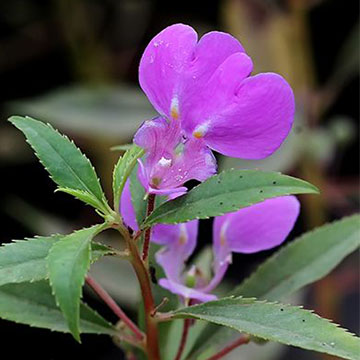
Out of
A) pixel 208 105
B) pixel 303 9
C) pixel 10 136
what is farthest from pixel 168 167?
pixel 10 136

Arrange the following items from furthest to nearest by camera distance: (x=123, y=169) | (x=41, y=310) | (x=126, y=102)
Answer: (x=126, y=102), (x=41, y=310), (x=123, y=169)

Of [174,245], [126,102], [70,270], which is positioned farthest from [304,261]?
[126,102]

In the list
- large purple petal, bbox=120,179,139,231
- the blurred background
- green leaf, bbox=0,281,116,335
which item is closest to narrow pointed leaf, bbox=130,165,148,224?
large purple petal, bbox=120,179,139,231

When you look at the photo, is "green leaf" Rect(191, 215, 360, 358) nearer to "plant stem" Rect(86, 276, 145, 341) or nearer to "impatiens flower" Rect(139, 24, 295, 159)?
"plant stem" Rect(86, 276, 145, 341)

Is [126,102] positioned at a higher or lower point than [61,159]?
lower

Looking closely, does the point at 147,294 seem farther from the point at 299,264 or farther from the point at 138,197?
the point at 299,264

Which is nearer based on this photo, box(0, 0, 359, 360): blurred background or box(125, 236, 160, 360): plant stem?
box(125, 236, 160, 360): plant stem

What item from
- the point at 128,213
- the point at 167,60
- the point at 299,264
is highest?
the point at 167,60
